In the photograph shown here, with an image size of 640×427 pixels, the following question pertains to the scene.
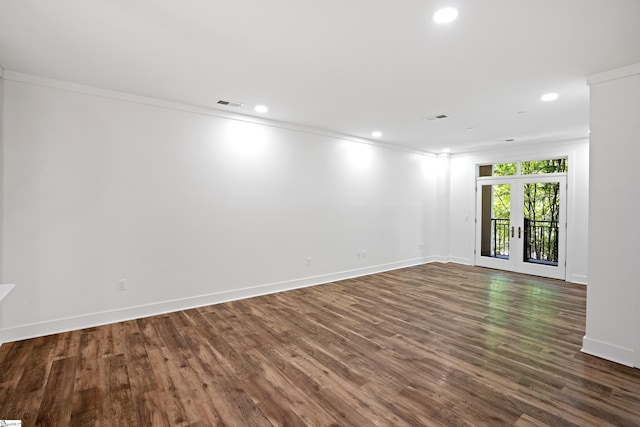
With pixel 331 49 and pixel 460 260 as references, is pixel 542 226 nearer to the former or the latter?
pixel 460 260

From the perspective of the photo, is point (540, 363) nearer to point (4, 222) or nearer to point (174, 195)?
point (174, 195)

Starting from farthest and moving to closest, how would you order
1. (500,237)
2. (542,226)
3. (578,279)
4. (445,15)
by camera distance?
1. (500,237)
2. (542,226)
3. (578,279)
4. (445,15)

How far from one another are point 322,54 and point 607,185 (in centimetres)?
303

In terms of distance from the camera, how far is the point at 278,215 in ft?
16.5

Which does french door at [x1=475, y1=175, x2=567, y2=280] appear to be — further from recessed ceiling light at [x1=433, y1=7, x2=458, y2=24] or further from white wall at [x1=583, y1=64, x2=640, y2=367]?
recessed ceiling light at [x1=433, y1=7, x2=458, y2=24]

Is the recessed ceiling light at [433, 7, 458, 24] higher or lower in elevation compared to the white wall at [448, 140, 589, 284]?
higher

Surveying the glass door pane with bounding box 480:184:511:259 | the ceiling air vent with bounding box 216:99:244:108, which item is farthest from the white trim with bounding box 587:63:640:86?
the glass door pane with bounding box 480:184:511:259

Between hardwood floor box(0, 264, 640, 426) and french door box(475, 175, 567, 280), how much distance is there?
2416 mm

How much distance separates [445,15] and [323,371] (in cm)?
293

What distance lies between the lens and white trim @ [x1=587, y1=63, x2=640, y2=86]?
2816 millimetres

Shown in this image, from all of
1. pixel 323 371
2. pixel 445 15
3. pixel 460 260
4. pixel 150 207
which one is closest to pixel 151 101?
pixel 150 207

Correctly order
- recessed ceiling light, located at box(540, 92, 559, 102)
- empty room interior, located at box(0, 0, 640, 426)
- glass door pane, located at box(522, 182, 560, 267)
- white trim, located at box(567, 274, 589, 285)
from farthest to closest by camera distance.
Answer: glass door pane, located at box(522, 182, 560, 267) → white trim, located at box(567, 274, 589, 285) → recessed ceiling light, located at box(540, 92, 559, 102) → empty room interior, located at box(0, 0, 640, 426)

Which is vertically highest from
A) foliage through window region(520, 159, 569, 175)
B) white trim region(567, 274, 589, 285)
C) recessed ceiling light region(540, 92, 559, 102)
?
recessed ceiling light region(540, 92, 559, 102)

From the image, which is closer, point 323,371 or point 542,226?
point 323,371
